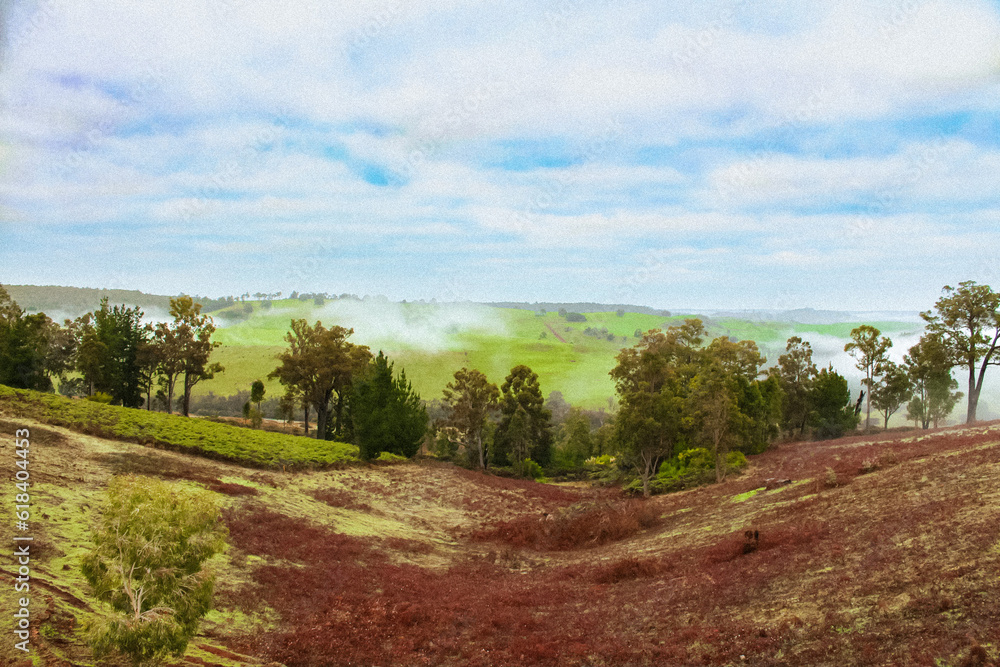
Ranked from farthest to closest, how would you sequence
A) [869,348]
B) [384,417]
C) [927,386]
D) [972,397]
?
[927,386]
[869,348]
[972,397]
[384,417]

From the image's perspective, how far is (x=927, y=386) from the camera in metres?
86.9

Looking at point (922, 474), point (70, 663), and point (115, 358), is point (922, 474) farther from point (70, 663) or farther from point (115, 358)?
point (115, 358)

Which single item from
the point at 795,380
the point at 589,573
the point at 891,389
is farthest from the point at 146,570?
the point at 891,389

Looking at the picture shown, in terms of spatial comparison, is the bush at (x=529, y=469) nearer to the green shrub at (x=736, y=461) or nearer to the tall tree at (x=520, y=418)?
the tall tree at (x=520, y=418)

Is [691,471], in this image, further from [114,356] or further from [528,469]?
[114,356]

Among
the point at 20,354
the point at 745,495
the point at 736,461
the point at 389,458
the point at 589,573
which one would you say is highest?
the point at 20,354

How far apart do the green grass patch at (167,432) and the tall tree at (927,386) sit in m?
62.8

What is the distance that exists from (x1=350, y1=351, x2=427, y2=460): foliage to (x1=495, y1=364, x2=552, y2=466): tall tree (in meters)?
18.8

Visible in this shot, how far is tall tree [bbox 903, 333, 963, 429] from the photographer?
75.1m

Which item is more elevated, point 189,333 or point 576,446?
point 189,333

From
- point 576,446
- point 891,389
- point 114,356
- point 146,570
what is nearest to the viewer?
point 146,570

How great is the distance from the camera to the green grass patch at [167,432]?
120ft

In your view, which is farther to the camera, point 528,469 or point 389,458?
point 528,469

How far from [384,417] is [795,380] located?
210ft
